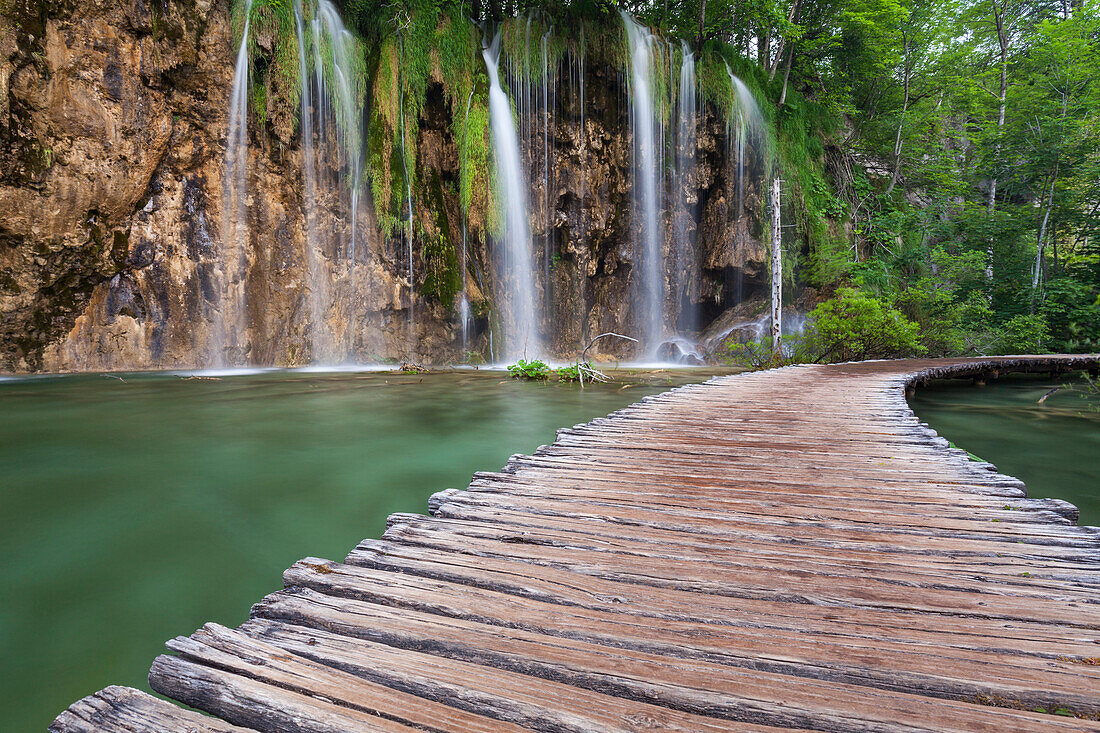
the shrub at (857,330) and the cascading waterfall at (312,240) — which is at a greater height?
the cascading waterfall at (312,240)

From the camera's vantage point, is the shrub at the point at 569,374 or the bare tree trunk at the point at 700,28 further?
the bare tree trunk at the point at 700,28

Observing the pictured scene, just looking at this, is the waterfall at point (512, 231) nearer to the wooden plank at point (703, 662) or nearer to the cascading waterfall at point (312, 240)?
the cascading waterfall at point (312, 240)

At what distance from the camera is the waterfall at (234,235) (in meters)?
14.0

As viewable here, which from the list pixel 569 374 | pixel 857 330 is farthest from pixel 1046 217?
pixel 569 374

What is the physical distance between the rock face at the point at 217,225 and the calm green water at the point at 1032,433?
8.30 m

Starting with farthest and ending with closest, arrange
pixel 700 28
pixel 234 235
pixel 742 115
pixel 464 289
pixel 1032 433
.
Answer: pixel 700 28, pixel 742 115, pixel 464 289, pixel 234 235, pixel 1032 433

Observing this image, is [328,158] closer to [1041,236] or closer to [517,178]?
[517,178]

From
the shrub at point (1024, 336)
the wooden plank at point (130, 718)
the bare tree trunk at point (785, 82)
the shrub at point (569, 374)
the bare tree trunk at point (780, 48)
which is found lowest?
the wooden plank at point (130, 718)

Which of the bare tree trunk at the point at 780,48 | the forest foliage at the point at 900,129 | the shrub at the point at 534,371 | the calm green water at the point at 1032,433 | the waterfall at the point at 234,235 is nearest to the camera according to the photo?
the calm green water at the point at 1032,433

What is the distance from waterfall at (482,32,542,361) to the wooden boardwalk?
1439cm

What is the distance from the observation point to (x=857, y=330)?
13.5 metres

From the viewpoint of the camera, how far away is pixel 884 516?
2.60 m

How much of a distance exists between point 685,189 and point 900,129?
8612 mm

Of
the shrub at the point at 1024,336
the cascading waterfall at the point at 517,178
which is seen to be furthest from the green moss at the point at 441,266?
the shrub at the point at 1024,336
